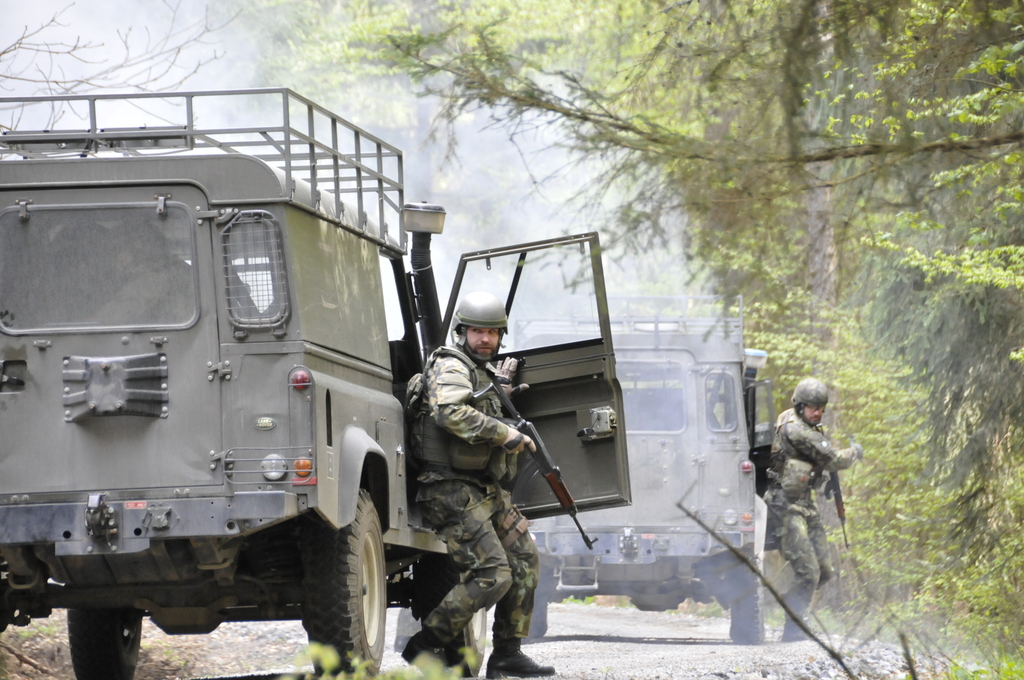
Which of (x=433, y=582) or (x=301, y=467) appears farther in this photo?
(x=433, y=582)

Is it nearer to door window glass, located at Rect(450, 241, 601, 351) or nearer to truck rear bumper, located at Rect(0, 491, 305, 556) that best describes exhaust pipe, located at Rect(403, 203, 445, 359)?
door window glass, located at Rect(450, 241, 601, 351)

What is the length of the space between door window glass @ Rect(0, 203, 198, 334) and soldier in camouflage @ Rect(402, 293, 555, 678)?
1.64 metres

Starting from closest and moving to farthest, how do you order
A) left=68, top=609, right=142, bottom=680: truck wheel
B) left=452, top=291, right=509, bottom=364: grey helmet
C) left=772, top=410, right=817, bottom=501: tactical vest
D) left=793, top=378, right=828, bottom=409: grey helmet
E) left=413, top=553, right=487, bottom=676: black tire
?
left=452, top=291, right=509, bottom=364: grey helmet < left=68, top=609, right=142, bottom=680: truck wheel < left=413, top=553, right=487, bottom=676: black tire < left=793, top=378, right=828, bottom=409: grey helmet < left=772, top=410, right=817, bottom=501: tactical vest

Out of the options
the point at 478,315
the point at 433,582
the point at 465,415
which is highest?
the point at 478,315

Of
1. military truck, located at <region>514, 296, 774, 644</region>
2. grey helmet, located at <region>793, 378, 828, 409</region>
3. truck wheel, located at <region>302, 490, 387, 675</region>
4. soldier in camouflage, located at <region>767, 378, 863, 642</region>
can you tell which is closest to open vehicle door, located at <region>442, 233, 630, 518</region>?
truck wheel, located at <region>302, 490, 387, 675</region>

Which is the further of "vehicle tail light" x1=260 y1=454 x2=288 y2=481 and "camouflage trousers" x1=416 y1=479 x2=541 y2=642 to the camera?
"camouflage trousers" x1=416 y1=479 x2=541 y2=642

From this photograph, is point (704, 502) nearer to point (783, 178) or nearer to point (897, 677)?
point (897, 677)

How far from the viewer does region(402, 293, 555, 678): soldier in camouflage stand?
688 centimetres

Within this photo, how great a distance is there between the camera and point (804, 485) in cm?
1187

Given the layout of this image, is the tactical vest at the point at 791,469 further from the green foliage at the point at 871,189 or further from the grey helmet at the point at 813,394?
the green foliage at the point at 871,189

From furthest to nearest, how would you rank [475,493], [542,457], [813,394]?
[813,394] < [542,457] < [475,493]

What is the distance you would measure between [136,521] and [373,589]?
1653 mm

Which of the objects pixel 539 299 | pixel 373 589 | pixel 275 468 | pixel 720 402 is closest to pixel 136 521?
pixel 275 468

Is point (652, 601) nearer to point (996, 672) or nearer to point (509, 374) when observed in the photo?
point (509, 374)
